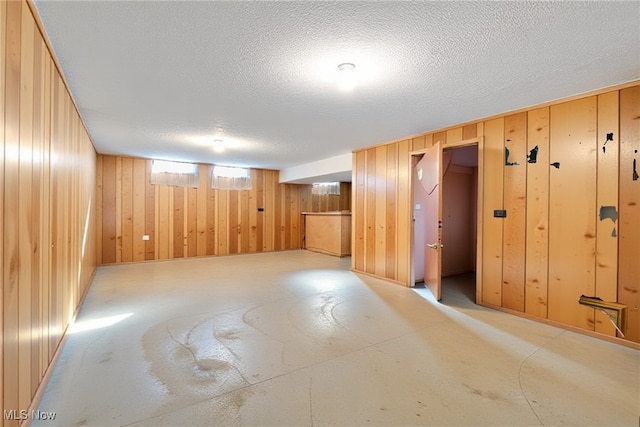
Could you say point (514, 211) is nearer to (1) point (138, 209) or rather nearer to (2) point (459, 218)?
(2) point (459, 218)

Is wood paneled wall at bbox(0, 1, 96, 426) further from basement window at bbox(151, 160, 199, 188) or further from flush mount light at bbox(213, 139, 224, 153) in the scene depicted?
basement window at bbox(151, 160, 199, 188)

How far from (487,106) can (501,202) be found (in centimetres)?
112

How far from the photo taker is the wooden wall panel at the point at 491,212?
130 inches

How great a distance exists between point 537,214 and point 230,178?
651 centimetres

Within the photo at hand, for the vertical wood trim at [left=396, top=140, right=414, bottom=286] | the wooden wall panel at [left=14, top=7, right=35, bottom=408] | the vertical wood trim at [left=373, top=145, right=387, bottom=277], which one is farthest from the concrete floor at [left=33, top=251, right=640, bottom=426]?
the vertical wood trim at [left=373, top=145, right=387, bottom=277]

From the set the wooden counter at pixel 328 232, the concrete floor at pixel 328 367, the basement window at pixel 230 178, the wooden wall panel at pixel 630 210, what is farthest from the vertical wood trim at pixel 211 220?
the wooden wall panel at pixel 630 210

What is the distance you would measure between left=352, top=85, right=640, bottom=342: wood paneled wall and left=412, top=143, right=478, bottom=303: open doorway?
839 mm

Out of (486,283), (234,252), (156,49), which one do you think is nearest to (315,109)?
(156,49)

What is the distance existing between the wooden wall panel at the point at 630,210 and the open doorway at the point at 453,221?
1.70m

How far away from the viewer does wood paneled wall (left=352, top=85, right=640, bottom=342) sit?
2.49 meters

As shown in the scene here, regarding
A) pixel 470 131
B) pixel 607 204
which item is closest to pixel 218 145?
pixel 470 131

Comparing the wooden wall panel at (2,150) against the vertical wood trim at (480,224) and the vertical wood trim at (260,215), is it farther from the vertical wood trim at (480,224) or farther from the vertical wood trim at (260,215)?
the vertical wood trim at (260,215)

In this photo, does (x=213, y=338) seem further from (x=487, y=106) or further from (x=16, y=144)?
(x=487, y=106)

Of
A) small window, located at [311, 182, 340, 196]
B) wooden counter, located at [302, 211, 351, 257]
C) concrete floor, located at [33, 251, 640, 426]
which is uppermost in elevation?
small window, located at [311, 182, 340, 196]
